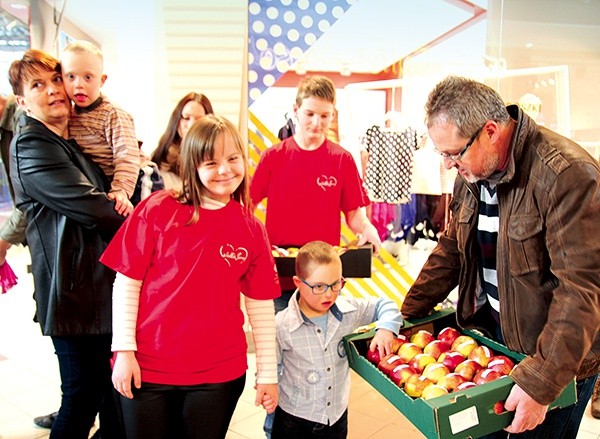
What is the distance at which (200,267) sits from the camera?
5.37 ft

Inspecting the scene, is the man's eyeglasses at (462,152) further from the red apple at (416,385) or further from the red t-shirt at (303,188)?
the red t-shirt at (303,188)

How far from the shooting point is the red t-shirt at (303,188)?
269 centimetres

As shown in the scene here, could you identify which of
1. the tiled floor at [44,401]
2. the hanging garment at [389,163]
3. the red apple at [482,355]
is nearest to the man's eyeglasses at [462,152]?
the red apple at [482,355]

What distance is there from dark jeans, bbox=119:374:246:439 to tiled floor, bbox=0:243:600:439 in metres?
1.28

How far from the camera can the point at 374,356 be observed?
175cm

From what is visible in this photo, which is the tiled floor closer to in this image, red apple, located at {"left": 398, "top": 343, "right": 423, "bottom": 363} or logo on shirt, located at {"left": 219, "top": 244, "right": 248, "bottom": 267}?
red apple, located at {"left": 398, "top": 343, "right": 423, "bottom": 363}

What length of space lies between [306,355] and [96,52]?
1.49m

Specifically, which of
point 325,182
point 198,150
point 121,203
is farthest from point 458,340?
point 121,203

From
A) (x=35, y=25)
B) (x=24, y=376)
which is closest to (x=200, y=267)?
(x=24, y=376)

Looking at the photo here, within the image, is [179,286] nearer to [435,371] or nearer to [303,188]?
[435,371]

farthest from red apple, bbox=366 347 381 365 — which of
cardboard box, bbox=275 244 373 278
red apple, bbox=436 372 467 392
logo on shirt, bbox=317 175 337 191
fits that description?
logo on shirt, bbox=317 175 337 191

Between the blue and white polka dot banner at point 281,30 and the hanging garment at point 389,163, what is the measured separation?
1.01 metres

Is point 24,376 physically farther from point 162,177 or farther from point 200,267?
point 200,267

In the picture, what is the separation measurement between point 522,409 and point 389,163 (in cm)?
312
